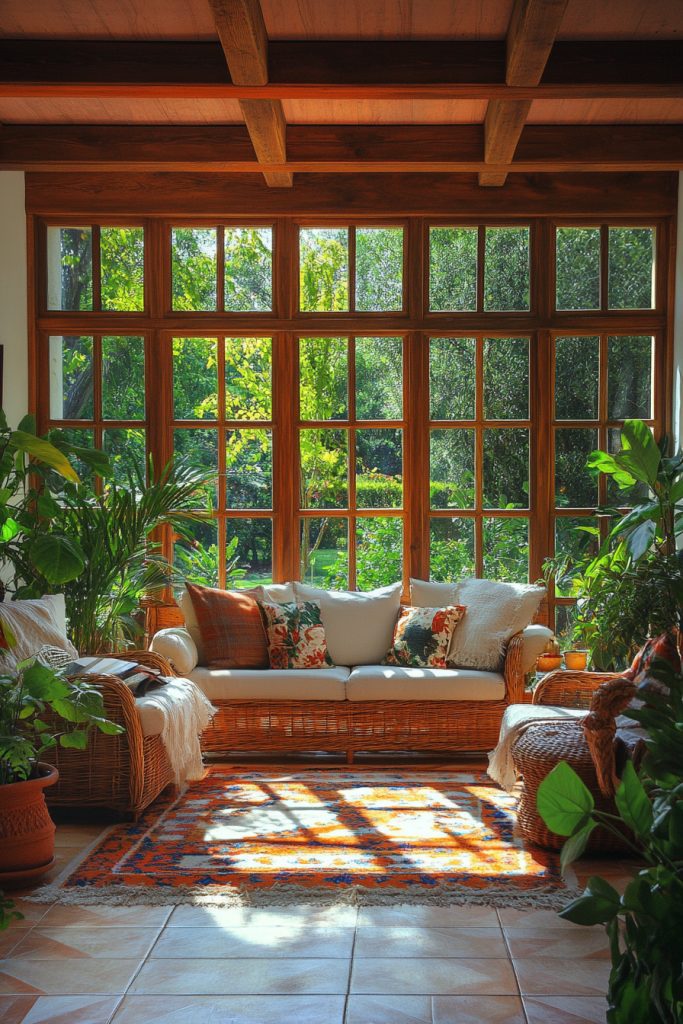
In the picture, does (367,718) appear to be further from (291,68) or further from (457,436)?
(291,68)

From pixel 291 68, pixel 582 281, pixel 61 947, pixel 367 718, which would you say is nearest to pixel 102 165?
pixel 291 68

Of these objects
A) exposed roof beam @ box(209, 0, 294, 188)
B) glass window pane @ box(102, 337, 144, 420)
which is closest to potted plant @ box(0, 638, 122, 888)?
exposed roof beam @ box(209, 0, 294, 188)

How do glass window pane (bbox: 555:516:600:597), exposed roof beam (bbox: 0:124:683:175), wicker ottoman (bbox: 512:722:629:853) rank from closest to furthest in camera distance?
1. wicker ottoman (bbox: 512:722:629:853)
2. exposed roof beam (bbox: 0:124:683:175)
3. glass window pane (bbox: 555:516:600:597)

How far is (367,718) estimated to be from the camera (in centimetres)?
570

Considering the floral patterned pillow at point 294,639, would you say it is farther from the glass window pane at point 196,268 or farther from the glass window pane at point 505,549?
the glass window pane at point 196,268

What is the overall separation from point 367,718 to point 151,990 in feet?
9.32

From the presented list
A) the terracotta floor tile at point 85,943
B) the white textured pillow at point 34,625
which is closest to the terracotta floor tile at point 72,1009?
the terracotta floor tile at point 85,943

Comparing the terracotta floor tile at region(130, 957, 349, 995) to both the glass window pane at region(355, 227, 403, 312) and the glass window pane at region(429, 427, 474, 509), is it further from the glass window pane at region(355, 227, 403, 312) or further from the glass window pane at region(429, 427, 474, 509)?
the glass window pane at region(355, 227, 403, 312)

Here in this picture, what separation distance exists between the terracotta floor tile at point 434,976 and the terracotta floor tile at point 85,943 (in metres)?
0.67

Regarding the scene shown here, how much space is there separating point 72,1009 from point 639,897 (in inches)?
75.6

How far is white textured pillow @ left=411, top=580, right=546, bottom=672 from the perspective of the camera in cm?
586

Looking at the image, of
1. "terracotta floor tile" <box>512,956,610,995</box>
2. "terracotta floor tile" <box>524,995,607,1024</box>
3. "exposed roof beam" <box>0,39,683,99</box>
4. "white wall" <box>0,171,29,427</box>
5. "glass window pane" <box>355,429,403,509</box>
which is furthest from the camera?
"glass window pane" <box>355,429,403,509</box>

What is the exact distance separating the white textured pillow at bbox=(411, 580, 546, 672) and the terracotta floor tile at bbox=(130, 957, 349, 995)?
114 inches

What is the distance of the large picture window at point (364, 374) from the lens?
6648 mm
